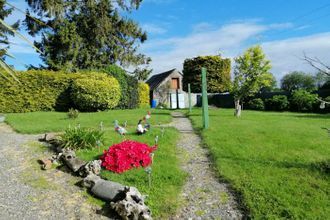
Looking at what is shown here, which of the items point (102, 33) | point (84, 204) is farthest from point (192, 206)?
point (102, 33)

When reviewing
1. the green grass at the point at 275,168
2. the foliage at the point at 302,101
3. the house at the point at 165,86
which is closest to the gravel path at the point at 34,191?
the green grass at the point at 275,168

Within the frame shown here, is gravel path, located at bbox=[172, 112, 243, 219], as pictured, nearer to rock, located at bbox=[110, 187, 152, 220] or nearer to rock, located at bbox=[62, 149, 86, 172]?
rock, located at bbox=[110, 187, 152, 220]

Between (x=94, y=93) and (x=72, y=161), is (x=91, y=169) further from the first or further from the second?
(x=94, y=93)

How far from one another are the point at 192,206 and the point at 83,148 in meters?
3.96

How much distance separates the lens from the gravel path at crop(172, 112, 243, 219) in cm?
480

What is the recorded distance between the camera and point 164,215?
4.81m

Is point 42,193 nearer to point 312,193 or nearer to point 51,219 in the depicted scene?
point 51,219

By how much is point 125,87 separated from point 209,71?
30.4 ft

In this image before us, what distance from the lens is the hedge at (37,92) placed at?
56.4ft

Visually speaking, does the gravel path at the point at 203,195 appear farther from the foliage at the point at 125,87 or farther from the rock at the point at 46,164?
the foliage at the point at 125,87

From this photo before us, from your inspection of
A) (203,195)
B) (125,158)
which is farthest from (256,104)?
(203,195)

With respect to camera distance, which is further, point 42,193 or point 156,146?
point 156,146

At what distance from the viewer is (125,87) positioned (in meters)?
20.5

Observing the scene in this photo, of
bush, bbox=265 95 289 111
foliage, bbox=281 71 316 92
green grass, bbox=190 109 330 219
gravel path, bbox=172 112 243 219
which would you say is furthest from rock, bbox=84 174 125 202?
foliage, bbox=281 71 316 92
